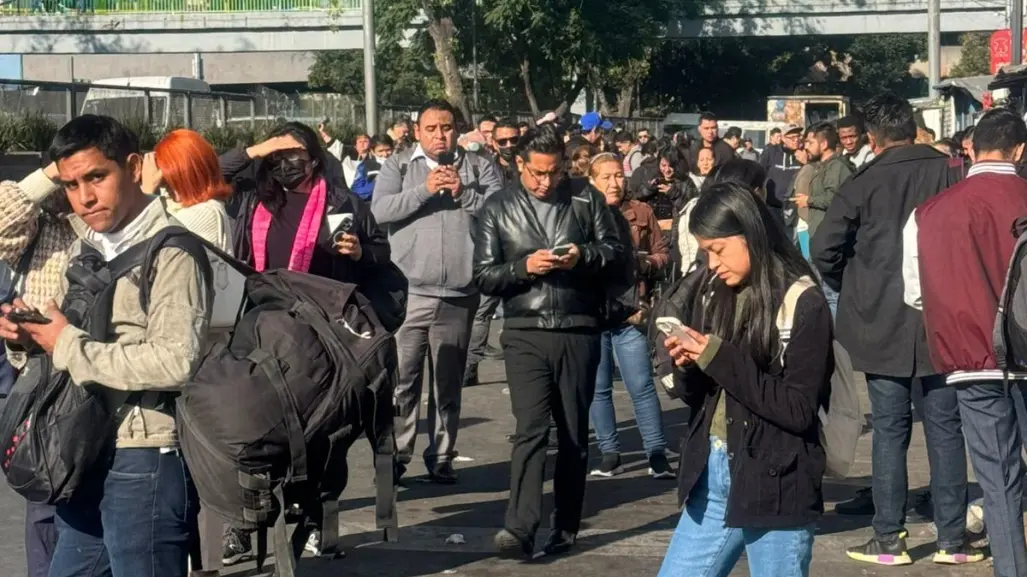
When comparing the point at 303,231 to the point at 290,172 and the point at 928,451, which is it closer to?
the point at 290,172

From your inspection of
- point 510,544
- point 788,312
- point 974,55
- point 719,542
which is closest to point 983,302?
point 788,312

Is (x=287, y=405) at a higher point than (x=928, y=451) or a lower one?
higher

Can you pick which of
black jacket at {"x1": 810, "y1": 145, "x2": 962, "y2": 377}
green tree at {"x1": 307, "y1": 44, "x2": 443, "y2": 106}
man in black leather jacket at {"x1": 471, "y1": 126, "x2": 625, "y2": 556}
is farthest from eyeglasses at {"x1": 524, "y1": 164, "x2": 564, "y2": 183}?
green tree at {"x1": 307, "y1": 44, "x2": 443, "y2": 106}

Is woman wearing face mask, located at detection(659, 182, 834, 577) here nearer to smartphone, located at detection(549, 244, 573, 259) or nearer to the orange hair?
the orange hair

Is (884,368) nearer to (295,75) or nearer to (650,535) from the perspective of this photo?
(650,535)

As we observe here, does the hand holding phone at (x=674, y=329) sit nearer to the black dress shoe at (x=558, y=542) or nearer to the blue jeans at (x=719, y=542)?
the blue jeans at (x=719, y=542)

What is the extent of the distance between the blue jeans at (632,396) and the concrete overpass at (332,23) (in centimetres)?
3806

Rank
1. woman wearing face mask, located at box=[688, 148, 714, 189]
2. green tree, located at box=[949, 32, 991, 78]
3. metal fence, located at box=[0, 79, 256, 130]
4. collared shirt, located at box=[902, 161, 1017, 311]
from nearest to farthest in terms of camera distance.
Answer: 1. collared shirt, located at box=[902, 161, 1017, 311]
2. woman wearing face mask, located at box=[688, 148, 714, 189]
3. metal fence, located at box=[0, 79, 256, 130]
4. green tree, located at box=[949, 32, 991, 78]

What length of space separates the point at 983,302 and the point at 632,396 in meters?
2.98

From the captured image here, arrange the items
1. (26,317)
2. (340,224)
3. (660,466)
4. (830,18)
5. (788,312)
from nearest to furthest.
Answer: (26,317) → (788,312) → (340,224) → (660,466) → (830,18)

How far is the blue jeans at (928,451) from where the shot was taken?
6648 mm

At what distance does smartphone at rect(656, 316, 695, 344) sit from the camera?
407 centimetres

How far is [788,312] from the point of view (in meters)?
4.19

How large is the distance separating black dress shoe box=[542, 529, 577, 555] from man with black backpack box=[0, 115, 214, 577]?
2.94m
